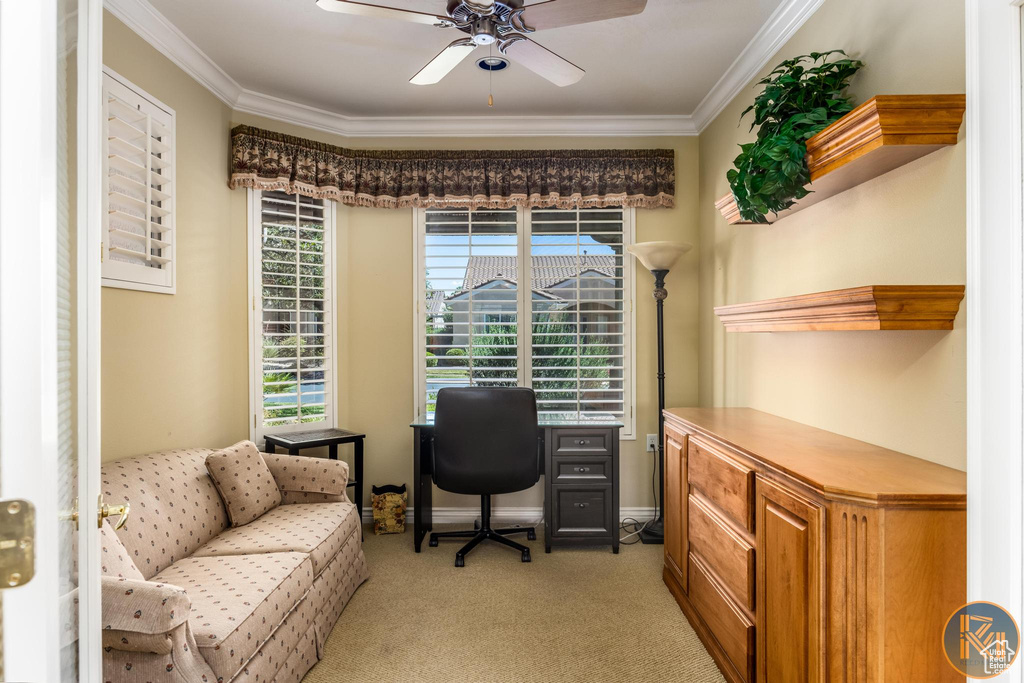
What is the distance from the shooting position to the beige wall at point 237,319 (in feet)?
8.02

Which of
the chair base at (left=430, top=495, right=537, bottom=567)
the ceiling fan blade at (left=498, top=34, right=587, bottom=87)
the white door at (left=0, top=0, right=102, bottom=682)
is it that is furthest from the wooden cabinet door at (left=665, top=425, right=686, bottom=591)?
the white door at (left=0, top=0, right=102, bottom=682)

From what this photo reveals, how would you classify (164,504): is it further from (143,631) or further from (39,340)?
(39,340)

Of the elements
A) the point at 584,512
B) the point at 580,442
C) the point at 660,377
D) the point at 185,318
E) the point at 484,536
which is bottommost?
the point at 484,536

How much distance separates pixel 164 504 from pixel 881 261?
290 centimetres

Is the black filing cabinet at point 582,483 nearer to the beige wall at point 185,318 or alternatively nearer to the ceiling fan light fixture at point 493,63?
the beige wall at point 185,318

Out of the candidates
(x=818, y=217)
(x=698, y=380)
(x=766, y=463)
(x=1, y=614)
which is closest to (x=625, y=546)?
(x=698, y=380)

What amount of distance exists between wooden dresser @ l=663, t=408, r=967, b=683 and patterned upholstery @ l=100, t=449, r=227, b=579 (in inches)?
85.8

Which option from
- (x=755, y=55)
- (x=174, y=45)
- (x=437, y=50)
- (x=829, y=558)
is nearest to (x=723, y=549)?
(x=829, y=558)

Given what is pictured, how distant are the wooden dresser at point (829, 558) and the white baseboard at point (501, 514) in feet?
5.27

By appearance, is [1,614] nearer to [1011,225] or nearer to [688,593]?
[1011,225]

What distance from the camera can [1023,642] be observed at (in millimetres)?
1159

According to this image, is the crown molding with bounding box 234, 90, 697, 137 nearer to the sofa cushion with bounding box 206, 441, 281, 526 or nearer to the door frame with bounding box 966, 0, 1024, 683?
the sofa cushion with bounding box 206, 441, 281, 526

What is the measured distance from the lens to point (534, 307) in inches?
147

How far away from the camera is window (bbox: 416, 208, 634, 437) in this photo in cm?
371
